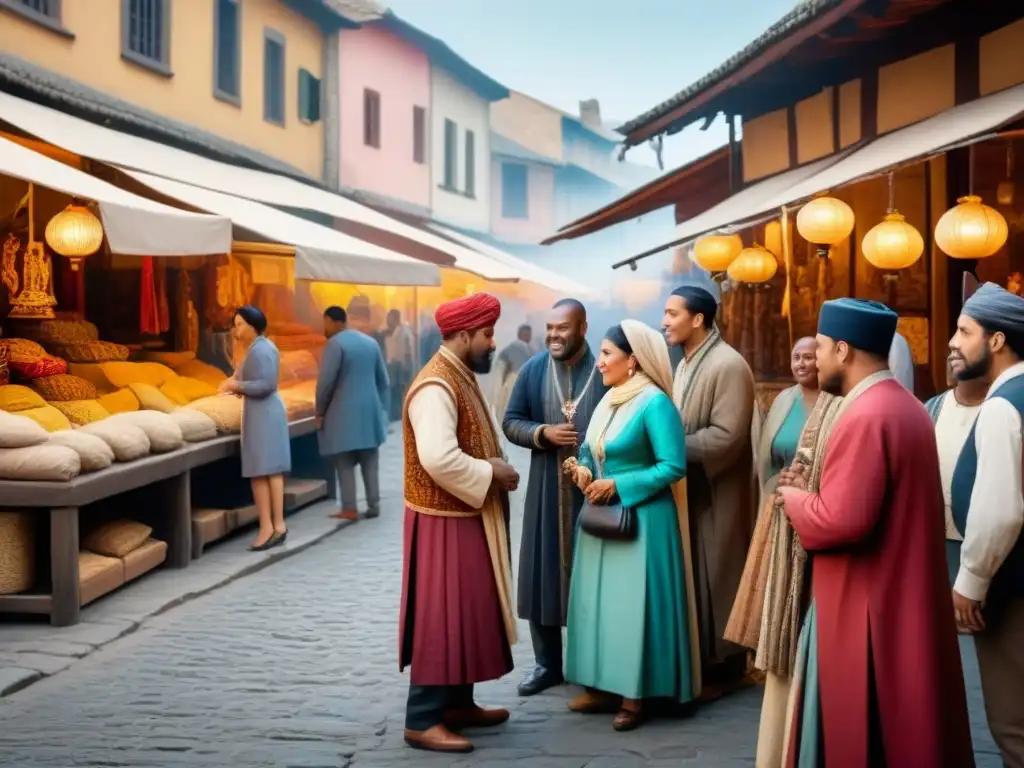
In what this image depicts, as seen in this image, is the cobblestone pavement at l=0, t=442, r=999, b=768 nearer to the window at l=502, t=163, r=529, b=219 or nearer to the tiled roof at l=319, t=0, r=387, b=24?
the tiled roof at l=319, t=0, r=387, b=24

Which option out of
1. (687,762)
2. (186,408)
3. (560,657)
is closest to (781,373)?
(186,408)

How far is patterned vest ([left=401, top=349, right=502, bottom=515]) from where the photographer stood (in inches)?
204

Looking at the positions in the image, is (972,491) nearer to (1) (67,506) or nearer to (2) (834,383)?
(2) (834,383)

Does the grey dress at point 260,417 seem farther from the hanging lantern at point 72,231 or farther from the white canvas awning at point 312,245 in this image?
the hanging lantern at point 72,231

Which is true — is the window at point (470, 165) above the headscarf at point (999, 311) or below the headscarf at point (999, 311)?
above

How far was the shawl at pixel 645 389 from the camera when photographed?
17.9 ft

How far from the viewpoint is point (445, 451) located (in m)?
5.06

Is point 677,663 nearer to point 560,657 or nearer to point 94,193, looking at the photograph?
point 560,657

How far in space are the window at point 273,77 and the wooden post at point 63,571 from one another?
1254 centimetres

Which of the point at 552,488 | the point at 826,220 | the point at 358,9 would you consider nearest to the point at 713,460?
the point at 552,488

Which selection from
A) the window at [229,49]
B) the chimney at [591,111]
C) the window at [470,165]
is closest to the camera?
the window at [229,49]

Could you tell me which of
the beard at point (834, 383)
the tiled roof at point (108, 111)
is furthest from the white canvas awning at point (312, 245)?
the beard at point (834, 383)

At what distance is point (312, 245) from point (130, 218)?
10.1 feet

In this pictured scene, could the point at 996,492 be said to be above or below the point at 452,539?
above
